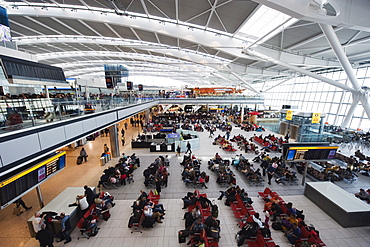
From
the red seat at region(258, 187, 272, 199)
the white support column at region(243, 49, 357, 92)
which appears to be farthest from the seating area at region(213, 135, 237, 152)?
the white support column at region(243, 49, 357, 92)

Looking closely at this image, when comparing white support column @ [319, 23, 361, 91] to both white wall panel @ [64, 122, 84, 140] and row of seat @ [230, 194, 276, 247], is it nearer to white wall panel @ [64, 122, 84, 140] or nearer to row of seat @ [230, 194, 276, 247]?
row of seat @ [230, 194, 276, 247]

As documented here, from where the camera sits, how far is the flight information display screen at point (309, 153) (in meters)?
8.90

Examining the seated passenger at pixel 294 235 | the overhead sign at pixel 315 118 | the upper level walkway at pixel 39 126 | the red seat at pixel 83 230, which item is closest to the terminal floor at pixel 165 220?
the red seat at pixel 83 230

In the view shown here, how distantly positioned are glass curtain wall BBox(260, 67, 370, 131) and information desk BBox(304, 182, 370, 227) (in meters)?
19.9

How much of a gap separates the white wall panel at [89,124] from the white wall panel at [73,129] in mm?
261

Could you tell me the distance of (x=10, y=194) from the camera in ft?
16.5

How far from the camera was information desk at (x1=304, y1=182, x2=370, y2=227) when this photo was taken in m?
6.45

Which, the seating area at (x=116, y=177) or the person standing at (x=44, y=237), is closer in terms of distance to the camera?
the person standing at (x=44, y=237)

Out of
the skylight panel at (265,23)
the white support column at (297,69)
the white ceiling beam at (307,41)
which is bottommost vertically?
the white support column at (297,69)

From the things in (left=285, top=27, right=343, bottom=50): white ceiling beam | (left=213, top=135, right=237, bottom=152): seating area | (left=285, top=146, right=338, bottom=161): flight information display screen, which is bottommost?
(left=213, top=135, right=237, bottom=152): seating area

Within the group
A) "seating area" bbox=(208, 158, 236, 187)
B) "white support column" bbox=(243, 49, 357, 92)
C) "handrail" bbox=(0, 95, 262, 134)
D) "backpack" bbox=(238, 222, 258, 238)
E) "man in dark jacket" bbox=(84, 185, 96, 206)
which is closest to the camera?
"handrail" bbox=(0, 95, 262, 134)

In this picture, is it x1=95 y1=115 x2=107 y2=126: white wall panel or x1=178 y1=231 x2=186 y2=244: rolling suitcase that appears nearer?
x1=178 y1=231 x2=186 y2=244: rolling suitcase

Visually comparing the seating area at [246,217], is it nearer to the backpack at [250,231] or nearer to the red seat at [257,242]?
the red seat at [257,242]

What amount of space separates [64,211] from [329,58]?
30279 millimetres
